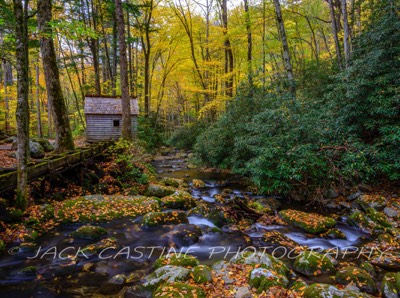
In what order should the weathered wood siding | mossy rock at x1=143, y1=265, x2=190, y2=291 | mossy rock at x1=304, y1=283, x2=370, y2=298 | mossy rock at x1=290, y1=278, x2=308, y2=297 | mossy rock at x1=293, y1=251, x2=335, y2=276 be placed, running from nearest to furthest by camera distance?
mossy rock at x1=304, y1=283, x2=370, y2=298
mossy rock at x1=290, y1=278, x2=308, y2=297
mossy rock at x1=143, y1=265, x2=190, y2=291
mossy rock at x1=293, y1=251, x2=335, y2=276
the weathered wood siding

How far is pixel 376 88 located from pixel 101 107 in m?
16.3

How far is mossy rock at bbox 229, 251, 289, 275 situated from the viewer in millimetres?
4352

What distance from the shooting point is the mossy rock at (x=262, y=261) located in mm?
4352

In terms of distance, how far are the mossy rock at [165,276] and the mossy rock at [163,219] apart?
2373mm

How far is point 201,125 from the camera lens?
68.0ft

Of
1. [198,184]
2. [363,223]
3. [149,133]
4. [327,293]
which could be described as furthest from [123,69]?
[327,293]

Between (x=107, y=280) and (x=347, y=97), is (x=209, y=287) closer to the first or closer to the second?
(x=107, y=280)

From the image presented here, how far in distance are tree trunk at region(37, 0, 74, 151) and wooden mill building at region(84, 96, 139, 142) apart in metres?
7.97

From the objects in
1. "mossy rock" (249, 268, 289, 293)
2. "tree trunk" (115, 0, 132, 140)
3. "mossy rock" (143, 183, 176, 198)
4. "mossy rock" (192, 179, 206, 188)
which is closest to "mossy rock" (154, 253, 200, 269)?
"mossy rock" (249, 268, 289, 293)

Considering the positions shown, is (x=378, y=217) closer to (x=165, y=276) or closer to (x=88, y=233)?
(x=165, y=276)

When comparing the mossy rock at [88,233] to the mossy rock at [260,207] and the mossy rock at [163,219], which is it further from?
the mossy rock at [260,207]

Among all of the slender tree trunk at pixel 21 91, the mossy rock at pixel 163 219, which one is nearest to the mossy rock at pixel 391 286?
the mossy rock at pixel 163 219

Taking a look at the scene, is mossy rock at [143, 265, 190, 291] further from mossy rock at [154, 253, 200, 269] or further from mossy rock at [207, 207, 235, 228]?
mossy rock at [207, 207, 235, 228]

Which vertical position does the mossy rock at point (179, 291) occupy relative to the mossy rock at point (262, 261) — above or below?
above
